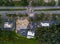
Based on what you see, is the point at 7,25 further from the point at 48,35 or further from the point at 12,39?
the point at 48,35

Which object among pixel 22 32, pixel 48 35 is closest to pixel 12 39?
pixel 22 32

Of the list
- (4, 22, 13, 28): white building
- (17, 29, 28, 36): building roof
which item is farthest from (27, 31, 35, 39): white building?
(4, 22, 13, 28): white building

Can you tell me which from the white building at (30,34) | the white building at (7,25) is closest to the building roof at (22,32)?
the white building at (30,34)

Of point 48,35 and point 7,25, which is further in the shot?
point 7,25

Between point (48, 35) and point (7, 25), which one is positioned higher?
point (7, 25)

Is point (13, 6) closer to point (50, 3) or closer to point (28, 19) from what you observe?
point (28, 19)

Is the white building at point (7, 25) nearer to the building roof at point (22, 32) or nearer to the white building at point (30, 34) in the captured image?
the building roof at point (22, 32)

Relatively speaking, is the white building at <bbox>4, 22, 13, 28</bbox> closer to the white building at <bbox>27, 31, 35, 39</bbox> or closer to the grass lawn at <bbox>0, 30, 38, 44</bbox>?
the grass lawn at <bbox>0, 30, 38, 44</bbox>

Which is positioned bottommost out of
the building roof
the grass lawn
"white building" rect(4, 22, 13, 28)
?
the grass lawn

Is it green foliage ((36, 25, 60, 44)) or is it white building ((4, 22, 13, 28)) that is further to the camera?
white building ((4, 22, 13, 28))
